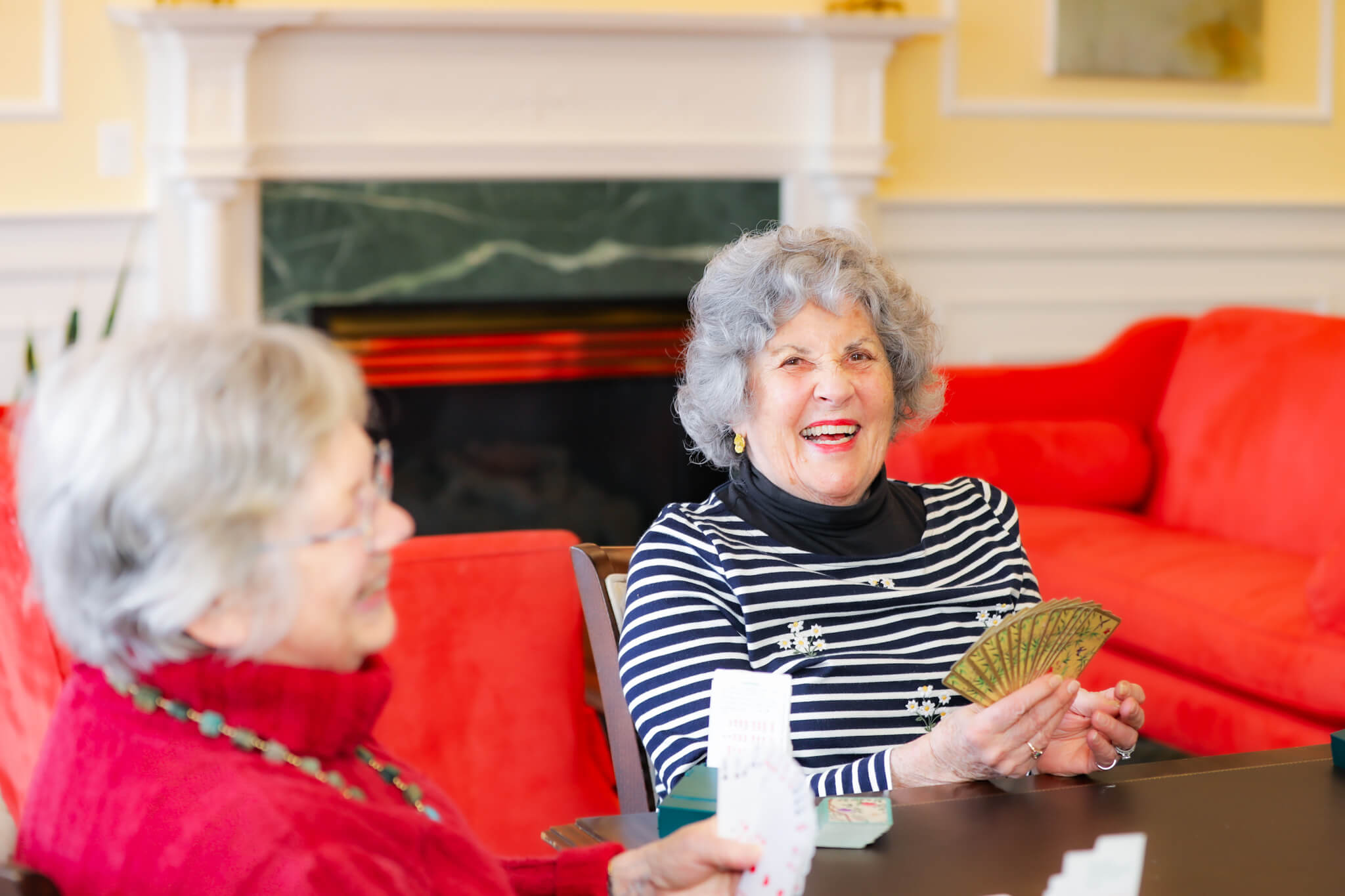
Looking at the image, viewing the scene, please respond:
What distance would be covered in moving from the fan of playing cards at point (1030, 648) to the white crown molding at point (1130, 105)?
134 inches

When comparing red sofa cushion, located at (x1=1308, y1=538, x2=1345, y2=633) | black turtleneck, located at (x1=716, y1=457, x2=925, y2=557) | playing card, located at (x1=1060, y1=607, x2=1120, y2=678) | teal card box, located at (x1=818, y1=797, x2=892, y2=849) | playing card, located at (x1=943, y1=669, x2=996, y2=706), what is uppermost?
black turtleneck, located at (x1=716, y1=457, x2=925, y2=557)

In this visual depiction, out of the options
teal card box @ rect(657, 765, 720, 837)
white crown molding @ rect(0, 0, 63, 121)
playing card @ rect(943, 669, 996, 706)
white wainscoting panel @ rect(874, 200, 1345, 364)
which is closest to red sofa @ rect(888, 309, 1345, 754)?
white wainscoting panel @ rect(874, 200, 1345, 364)

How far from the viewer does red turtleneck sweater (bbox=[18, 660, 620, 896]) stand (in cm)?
86

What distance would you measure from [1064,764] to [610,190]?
10.2ft

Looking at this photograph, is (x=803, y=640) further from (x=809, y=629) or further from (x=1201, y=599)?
(x=1201, y=599)

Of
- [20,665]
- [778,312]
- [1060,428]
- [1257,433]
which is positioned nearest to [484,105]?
[1060,428]

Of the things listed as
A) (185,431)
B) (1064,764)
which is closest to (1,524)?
(185,431)

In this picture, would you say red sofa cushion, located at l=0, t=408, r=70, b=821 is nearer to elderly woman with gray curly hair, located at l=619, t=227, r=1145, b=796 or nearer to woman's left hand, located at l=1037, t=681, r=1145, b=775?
elderly woman with gray curly hair, located at l=619, t=227, r=1145, b=796

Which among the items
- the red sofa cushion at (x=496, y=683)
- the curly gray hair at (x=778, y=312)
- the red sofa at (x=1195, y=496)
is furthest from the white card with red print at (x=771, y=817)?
the red sofa at (x=1195, y=496)

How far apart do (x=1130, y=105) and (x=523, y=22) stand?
2.06m

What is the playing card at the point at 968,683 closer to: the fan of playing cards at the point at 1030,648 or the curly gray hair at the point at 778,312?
the fan of playing cards at the point at 1030,648

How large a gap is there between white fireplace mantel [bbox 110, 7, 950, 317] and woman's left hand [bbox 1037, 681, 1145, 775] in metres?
2.90

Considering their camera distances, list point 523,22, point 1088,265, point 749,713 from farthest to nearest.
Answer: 1. point 1088,265
2. point 523,22
3. point 749,713

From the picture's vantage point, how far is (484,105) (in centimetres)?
418
